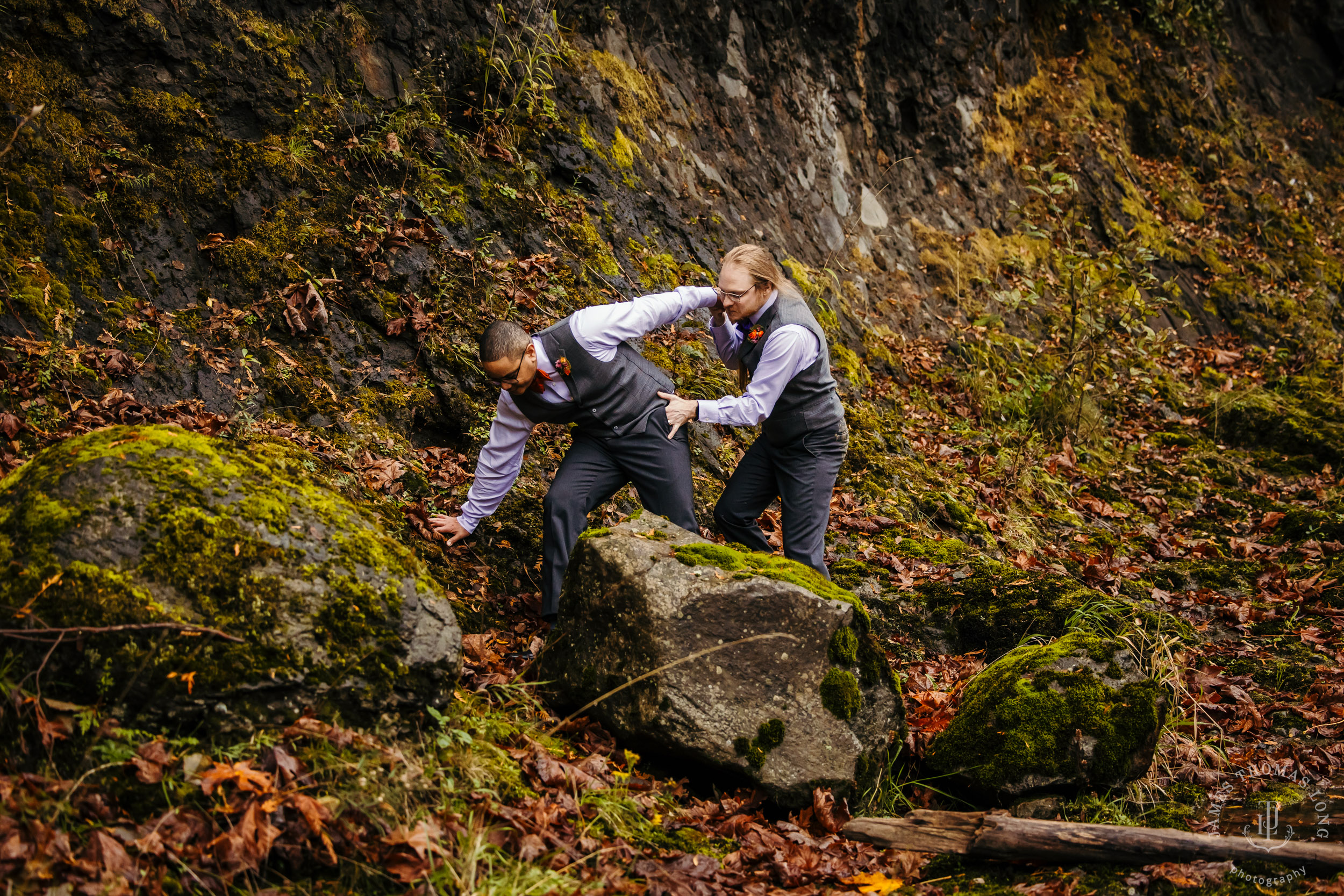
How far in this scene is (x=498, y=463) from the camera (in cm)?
489

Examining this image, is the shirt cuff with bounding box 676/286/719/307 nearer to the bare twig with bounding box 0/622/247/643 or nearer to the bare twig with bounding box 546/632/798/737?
the bare twig with bounding box 546/632/798/737

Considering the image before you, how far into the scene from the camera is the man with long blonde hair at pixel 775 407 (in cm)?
474

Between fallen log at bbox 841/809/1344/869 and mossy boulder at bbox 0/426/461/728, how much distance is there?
2.12m

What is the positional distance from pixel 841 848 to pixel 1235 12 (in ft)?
70.8

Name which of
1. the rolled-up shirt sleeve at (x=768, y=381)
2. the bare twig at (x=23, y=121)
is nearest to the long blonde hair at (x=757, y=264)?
the rolled-up shirt sleeve at (x=768, y=381)

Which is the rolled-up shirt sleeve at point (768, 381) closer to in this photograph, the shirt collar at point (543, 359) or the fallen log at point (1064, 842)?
the shirt collar at point (543, 359)

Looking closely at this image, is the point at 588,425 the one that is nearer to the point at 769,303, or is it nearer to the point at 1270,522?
the point at 769,303

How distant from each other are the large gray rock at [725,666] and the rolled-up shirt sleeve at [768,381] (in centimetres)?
87

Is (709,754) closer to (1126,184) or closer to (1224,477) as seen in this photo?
(1224,477)

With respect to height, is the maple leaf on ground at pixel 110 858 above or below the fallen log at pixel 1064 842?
above

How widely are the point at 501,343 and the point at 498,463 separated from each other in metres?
0.80

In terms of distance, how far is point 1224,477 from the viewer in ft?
31.5

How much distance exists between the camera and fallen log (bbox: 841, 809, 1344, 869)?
3.26 m

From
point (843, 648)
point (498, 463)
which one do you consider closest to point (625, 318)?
point (498, 463)
